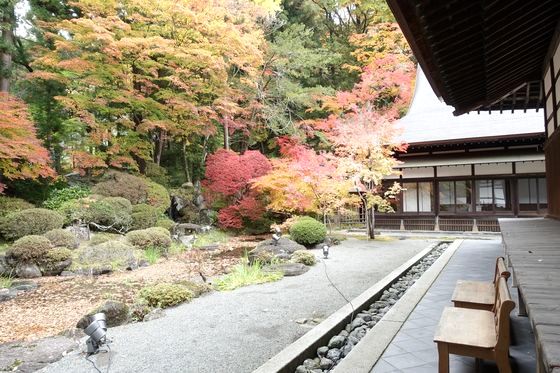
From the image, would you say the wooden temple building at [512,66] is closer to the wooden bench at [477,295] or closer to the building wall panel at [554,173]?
the building wall panel at [554,173]

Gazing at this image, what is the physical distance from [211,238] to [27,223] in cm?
641

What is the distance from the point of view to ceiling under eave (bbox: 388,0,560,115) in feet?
10.6

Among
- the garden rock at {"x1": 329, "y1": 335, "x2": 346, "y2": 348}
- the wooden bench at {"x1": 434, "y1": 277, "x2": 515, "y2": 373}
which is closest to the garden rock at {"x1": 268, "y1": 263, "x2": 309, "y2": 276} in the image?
the garden rock at {"x1": 329, "y1": 335, "x2": 346, "y2": 348}

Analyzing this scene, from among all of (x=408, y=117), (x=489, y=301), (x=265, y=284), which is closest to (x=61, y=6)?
(x=265, y=284)

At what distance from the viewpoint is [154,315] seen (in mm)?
5164

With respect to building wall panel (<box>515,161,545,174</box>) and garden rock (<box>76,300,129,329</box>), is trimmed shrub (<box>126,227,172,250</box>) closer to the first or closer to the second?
garden rock (<box>76,300,129,329</box>)

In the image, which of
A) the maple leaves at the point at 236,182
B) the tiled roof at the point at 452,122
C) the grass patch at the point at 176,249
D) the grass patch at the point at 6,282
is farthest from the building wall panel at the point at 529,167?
the grass patch at the point at 6,282

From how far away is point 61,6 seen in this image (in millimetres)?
14898

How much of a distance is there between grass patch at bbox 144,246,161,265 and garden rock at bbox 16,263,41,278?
2.59 metres

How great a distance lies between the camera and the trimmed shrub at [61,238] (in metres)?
9.76

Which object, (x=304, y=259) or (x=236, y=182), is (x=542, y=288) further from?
(x=236, y=182)

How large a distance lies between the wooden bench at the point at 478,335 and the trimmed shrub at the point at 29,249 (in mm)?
9334

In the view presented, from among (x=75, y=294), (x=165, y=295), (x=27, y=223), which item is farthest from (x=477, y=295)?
(x=27, y=223)

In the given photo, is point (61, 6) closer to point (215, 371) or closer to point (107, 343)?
point (107, 343)
